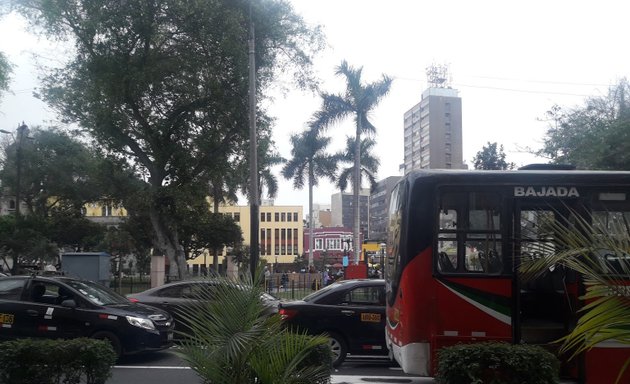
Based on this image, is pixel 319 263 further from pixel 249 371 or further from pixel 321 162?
pixel 249 371

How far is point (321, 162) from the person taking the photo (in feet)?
158

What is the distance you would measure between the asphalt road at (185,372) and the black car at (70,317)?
1.50ft

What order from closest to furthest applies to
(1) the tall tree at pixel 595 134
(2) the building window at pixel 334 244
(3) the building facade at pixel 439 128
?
(1) the tall tree at pixel 595 134 < (2) the building window at pixel 334 244 < (3) the building facade at pixel 439 128

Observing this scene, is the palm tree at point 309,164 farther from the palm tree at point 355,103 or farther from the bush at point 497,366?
the bush at point 497,366

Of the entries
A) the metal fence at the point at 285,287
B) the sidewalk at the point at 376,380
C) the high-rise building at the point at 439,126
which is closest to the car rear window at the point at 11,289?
the sidewalk at the point at 376,380

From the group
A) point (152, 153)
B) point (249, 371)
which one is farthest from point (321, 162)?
point (249, 371)

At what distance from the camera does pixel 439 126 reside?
98438mm

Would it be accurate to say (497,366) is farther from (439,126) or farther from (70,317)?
(439,126)

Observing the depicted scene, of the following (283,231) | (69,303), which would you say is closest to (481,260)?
(69,303)

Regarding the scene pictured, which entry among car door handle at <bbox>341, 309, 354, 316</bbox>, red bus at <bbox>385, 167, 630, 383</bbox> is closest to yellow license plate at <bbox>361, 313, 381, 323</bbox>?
car door handle at <bbox>341, 309, 354, 316</bbox>

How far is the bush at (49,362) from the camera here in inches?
219

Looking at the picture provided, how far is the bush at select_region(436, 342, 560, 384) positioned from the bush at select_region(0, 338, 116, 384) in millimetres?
3220

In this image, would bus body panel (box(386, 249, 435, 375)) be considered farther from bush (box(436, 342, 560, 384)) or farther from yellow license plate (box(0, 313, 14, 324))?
yellow license plate (box(0, 313, 14, 324))

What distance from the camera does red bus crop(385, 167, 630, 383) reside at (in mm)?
8023
